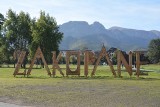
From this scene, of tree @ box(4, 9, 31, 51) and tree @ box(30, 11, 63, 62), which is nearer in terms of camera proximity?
tree @ box(30, 11, 63, 62)

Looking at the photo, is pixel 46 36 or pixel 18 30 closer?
pixel 46 36

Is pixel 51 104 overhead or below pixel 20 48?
below

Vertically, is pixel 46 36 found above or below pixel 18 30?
below

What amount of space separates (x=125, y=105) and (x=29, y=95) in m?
5.53

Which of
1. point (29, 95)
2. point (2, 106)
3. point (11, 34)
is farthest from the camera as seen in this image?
point (11, 34)

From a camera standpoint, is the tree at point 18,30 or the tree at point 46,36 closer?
the tree at point 46,36

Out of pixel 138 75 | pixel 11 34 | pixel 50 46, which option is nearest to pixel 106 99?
pixel 138 75

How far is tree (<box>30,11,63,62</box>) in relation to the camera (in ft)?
229

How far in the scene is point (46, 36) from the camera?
69.9 meters

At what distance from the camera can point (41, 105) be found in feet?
51.8

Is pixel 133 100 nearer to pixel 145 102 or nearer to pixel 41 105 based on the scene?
pixel 145 102

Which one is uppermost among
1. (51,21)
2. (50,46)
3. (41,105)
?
(51,21)

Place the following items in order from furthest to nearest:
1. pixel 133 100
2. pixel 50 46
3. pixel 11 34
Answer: pixel 11 34, pixel 50 46, pixel 133 100

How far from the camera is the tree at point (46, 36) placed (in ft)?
229
